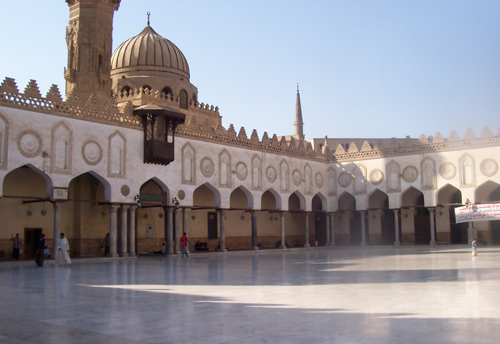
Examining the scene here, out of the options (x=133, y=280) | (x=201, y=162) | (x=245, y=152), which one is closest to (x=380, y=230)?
(x=245, y=152)

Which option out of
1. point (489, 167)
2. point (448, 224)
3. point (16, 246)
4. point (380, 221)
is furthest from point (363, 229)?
point (16, 246)

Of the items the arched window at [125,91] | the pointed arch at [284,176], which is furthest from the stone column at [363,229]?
the arched window at [125,91]

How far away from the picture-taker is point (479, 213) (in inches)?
1001

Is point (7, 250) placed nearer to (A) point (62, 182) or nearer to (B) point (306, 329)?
(A) point (62, 182)

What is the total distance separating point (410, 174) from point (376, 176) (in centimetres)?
209

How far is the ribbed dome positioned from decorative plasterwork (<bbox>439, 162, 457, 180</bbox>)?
15368 mm

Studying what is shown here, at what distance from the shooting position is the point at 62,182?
60.8 feet

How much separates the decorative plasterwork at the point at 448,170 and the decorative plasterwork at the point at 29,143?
20199 millimetres

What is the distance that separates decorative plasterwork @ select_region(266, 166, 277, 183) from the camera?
91.9ft

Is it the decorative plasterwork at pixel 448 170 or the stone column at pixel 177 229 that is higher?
the decorative plasterwork at pixel 448 170

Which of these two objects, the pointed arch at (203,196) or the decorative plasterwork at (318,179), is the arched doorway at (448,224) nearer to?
the decorative plasterwork at (318,179)

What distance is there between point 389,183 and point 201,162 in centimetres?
1189

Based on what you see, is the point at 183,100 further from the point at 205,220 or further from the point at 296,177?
the point at 296,177

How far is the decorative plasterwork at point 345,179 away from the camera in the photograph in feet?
104
